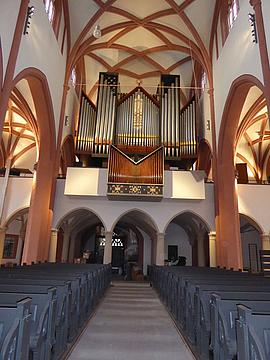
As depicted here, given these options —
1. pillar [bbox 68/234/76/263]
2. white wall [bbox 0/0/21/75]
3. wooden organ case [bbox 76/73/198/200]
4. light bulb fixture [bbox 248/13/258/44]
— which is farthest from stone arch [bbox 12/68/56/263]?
light bulb fixture [bbox 248/13/258/44]

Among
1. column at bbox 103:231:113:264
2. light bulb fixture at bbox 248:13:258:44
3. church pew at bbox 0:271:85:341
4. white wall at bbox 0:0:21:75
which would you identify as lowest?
church pew at bbox 0:271:85:341

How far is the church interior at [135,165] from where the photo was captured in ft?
15.7

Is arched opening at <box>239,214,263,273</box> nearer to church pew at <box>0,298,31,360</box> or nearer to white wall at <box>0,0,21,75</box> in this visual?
white wall at <box>0,0,21,75</box>

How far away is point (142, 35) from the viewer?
1534 cm

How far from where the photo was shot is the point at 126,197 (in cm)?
1280

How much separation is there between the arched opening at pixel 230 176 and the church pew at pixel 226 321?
332 inches

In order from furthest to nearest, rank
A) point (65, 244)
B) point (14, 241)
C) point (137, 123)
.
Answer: point (14, 241) < point (65, 244) < point (137, 123)

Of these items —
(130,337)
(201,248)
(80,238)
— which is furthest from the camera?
(80,238)

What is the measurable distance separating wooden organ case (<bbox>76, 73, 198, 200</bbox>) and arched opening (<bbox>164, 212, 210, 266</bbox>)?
3777 millimetres

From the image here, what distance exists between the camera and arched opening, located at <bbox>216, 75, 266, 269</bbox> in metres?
11.2

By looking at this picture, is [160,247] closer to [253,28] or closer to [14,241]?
[253,28]

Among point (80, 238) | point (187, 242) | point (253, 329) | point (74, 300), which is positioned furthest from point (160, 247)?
point (253, 329)

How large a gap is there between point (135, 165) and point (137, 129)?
2.81m

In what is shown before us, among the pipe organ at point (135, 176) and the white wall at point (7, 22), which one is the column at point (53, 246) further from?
the white wall at point (7, 22)
